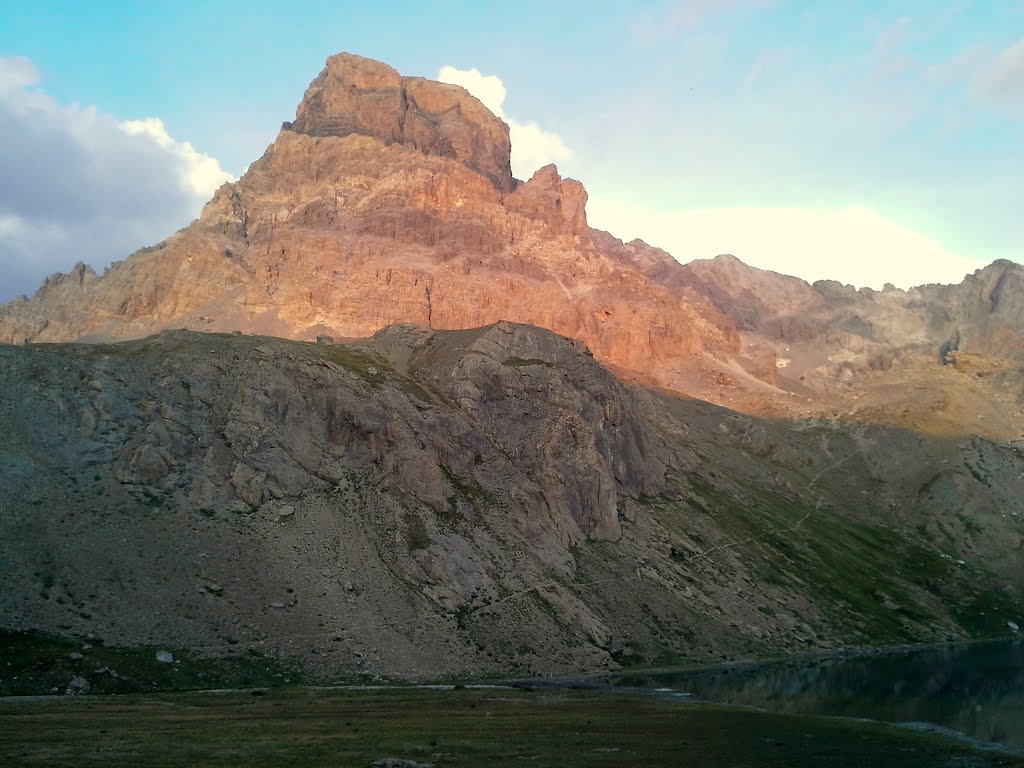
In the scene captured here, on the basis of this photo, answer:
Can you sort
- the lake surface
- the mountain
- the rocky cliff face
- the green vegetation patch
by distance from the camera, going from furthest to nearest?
1. the rocky cliff face
2. the mountain
3. the lake surface
4. the green vegetation patch

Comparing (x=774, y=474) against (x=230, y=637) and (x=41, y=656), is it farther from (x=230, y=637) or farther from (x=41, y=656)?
(x=41, y=656)

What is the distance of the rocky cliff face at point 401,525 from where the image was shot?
269ft

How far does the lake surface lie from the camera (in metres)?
73.5

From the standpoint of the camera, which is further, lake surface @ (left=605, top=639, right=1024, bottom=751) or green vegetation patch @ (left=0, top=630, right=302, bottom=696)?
lake surface @ (left=605, top=639, right=1024, bottom=751)

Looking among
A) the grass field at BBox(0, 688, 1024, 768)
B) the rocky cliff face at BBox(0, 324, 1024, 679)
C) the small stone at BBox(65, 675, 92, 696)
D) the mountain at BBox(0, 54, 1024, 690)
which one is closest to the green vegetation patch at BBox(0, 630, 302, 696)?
the small stone at BBox(65, 675, 92, 696)

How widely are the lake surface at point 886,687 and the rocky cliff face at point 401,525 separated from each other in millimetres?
7770

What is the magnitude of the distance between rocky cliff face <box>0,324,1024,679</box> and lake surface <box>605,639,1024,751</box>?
7770mm

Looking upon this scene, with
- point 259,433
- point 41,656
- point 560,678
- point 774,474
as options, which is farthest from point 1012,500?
point 41,656

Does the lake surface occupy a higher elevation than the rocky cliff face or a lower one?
lower

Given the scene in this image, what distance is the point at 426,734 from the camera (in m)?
50.4

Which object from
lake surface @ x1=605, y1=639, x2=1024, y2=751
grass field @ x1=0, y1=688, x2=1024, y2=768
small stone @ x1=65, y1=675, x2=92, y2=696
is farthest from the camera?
lake surface @ x1=605, y1=639, x2=1024, y2=751

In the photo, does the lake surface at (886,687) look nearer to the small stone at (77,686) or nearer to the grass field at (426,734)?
the grass field at (426,734)

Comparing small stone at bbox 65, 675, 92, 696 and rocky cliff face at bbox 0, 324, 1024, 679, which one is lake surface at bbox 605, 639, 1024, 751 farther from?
small stone at bbox 65, 675, 92, 696

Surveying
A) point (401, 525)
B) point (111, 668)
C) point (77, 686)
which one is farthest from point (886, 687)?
point (77, 686)
